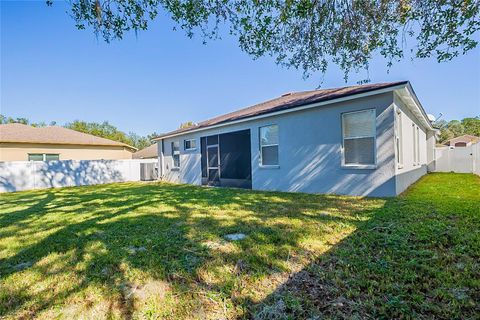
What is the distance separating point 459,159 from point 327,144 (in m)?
12.2

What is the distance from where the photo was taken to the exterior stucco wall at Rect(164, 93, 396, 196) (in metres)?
6.15

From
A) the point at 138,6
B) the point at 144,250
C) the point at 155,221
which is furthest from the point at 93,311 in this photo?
the point at 138,6

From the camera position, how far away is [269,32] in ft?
18.1

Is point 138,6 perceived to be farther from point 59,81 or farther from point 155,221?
point 59,81

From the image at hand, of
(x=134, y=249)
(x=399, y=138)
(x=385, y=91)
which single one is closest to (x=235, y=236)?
(x=134, y=249)

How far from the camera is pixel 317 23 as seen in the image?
538cm

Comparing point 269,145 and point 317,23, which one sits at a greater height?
point 317,23

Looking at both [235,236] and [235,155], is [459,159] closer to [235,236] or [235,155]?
[235,155]

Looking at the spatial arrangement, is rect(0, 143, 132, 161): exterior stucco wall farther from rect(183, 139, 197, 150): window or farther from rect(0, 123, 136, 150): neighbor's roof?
rect(183, 139, 197, 150): window

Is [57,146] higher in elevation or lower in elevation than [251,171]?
higher

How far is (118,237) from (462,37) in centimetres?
759

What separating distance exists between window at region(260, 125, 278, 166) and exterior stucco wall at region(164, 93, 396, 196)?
200mm

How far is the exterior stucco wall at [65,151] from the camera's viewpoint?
50.6ft

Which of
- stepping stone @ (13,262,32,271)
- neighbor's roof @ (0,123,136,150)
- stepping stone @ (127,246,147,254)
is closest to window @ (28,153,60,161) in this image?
neighbor's roof @ (0,123,136,150)
